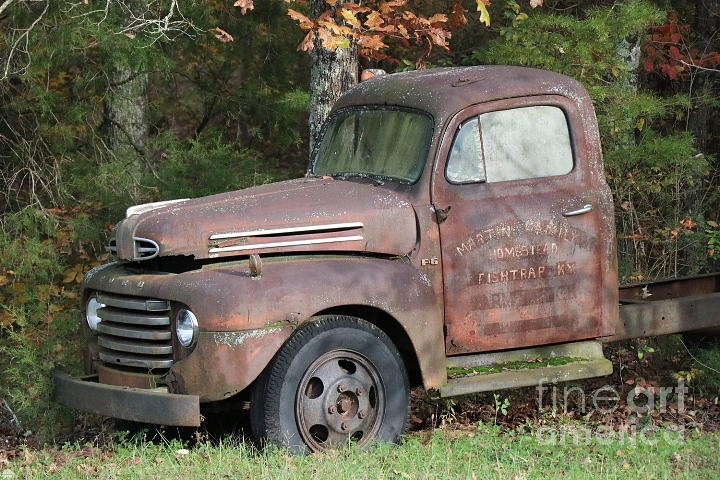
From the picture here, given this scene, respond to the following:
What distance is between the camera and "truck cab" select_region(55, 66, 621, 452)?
6.18 metres

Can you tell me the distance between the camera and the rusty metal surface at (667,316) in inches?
303

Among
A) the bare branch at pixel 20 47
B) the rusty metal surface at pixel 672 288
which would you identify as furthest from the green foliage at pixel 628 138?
the bare branch at pixel 20 47

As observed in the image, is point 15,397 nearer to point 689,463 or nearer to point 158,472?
point 158,472

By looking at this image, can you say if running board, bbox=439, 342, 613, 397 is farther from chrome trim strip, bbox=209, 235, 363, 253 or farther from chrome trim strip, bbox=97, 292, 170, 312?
chrome trim strip, bbox=97, 292, 170, 312

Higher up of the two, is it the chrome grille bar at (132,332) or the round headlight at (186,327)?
the round headlight at (186,327)

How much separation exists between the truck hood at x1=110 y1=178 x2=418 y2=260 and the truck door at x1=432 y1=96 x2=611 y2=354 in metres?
0.35

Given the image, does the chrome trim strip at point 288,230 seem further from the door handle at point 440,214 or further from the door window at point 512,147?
the door window at point 512,147

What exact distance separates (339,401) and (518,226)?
1.58 metres

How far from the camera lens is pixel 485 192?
6977 millimetres

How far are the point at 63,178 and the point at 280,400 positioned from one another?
651cm

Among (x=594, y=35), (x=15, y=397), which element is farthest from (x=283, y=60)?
(x=15, y=397)

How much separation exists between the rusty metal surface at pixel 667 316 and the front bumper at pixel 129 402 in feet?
9.49

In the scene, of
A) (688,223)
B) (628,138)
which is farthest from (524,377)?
(628,138)

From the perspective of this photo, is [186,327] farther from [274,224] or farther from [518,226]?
[518,226]
